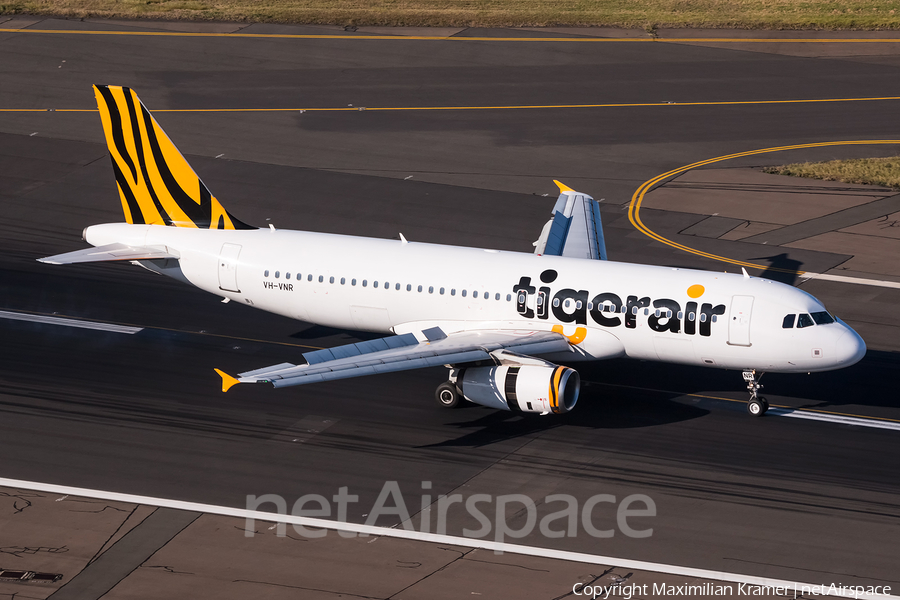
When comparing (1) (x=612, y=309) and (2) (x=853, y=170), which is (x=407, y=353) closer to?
(1) (x=612, y=309)

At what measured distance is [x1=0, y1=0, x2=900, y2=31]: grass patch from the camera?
84.2 m

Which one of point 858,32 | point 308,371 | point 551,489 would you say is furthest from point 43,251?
point 858,32

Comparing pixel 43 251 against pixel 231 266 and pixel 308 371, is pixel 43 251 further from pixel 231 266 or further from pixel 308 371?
pixel 308 371

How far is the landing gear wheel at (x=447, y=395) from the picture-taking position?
41.1 m

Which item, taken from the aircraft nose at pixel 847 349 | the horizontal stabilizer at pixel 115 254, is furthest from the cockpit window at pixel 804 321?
the horizontal stabilizer at pixel 115 254

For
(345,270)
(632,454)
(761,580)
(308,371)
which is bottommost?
(761,580)

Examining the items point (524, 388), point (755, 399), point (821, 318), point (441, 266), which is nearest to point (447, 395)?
point (524, 388)

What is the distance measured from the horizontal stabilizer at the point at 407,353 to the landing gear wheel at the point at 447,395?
106cm

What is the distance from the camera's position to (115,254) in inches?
1758

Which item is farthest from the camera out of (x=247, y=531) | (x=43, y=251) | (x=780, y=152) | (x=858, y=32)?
(x=858, y=32)

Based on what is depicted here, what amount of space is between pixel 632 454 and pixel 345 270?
43.5ft

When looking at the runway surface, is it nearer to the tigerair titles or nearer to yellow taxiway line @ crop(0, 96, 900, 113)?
yellow taxiway line @ crop(0, 96, 900, 113)

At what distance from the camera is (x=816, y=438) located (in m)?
39.6

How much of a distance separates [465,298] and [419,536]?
11099mm
